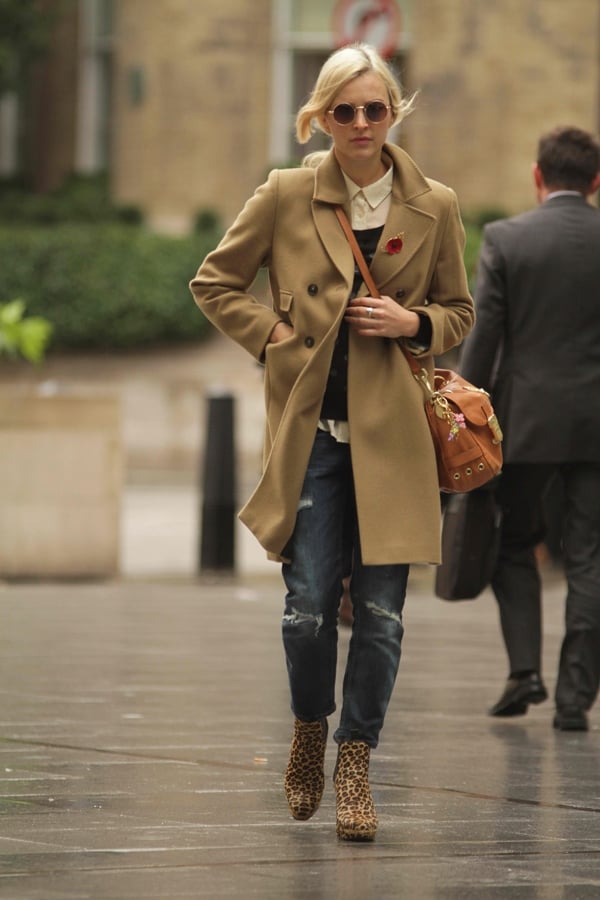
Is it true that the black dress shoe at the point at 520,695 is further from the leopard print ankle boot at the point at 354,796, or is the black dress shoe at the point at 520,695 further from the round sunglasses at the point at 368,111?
the round sunglasses at the point at 368,111

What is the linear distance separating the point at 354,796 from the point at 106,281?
20.0 m

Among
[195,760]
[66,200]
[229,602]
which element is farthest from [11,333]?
[66,200]

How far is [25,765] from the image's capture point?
6234 mm

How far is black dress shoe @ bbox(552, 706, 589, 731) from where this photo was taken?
7.41 metres

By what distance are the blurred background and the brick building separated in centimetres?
2

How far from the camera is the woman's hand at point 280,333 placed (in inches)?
208

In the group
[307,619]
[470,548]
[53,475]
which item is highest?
[307,619]

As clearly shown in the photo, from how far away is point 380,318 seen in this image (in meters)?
5.18

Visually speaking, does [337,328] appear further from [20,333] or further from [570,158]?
[20,333]

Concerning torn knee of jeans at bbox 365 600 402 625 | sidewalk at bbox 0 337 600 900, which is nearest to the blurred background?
sidewalk at bbox 0 337 600 900

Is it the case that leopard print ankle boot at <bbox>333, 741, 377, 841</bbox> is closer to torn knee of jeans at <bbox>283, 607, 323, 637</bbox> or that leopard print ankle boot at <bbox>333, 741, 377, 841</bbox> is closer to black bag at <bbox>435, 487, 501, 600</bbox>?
torn knee of jeans at <bbox>283, 607, 323, 637</bbox>

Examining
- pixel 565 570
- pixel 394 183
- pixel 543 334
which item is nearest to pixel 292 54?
pixel 543 334

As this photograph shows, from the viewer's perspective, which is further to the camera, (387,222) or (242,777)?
(242,777)

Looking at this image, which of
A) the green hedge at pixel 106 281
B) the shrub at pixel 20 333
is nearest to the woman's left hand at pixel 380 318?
the shrub at pixel 20 333
